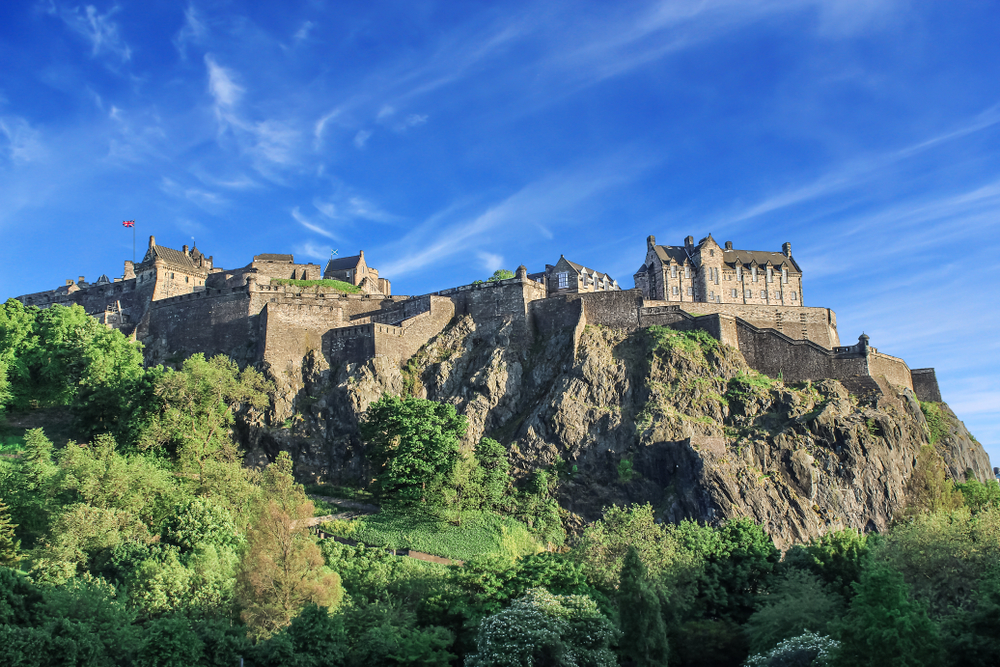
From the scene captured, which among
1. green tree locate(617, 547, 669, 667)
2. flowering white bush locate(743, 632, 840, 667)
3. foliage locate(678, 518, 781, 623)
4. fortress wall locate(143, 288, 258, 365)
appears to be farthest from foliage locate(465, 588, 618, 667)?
fortress wall locate(143, 288, 258, 365)

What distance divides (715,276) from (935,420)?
22.8 metres

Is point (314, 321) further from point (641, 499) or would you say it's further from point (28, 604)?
point (28, 604)

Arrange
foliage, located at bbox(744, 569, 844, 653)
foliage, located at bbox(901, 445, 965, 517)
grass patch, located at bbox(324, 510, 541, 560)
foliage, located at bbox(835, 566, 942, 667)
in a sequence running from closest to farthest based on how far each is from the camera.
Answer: foliage, located at bbox(835, 566, 942, 667), foliage, located at bbox(744, 569, 844, 653), grass patch, located at bbox(324, 510, 541, 560), foliage, located at bbox(901, 445, 965, 517)

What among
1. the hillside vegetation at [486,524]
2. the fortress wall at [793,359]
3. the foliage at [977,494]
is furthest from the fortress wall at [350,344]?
the foliage at [977,494]

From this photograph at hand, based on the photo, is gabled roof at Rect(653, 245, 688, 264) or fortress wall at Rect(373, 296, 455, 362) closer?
fortress wall at Rect(373, 296, 455, 362)

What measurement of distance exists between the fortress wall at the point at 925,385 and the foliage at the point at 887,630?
4267 cm

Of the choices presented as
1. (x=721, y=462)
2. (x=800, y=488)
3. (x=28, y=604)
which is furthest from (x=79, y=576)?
(x=800, y=488)

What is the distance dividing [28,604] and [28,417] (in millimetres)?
33344

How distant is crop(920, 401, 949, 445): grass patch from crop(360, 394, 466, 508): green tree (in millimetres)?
36771

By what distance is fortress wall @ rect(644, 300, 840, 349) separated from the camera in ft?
231

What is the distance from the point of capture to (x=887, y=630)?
1286 inches

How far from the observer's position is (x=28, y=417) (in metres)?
63.1

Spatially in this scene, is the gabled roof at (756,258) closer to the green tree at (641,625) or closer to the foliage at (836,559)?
the foliage at (836,559)

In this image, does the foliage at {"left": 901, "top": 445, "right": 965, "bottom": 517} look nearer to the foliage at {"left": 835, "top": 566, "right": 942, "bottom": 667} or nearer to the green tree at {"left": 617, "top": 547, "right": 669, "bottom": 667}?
the foliage at {"left": 835, "top": 566, "right": 942, "bottom": 667}
